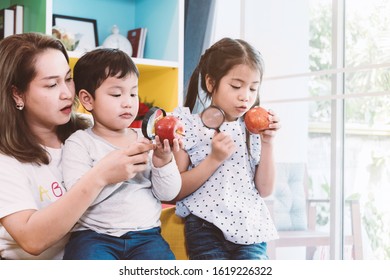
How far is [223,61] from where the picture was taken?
1.51 m

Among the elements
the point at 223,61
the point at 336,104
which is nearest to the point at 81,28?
the point at 336,104

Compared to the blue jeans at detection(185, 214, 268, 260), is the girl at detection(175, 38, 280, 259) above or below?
above

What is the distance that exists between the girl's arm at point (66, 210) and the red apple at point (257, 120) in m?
0.34

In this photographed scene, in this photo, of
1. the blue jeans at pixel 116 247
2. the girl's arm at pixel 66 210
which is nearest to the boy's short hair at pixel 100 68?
the girl's arm at pixel 66 210

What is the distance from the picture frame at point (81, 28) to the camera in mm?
3225

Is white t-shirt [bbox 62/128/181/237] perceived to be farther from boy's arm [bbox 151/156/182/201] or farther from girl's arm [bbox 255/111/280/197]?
girl's arm [bbox 255/111/280/197]

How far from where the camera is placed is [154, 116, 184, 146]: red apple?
1.23m

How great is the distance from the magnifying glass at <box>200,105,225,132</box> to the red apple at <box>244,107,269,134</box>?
70 millimetres

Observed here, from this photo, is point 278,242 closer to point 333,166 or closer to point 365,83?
point 333,166

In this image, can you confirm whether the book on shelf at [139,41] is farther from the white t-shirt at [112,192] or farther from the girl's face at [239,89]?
the white t-shirt at [112,192]

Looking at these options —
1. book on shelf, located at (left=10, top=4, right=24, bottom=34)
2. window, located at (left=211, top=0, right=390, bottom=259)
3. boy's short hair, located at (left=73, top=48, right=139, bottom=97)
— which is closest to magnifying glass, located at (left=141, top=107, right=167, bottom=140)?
boy's short hair, located at (left=73, top=48, right=139, bottom=97)

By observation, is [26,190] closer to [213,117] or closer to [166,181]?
[166,181]

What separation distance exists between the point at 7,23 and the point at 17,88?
5.74 feet
